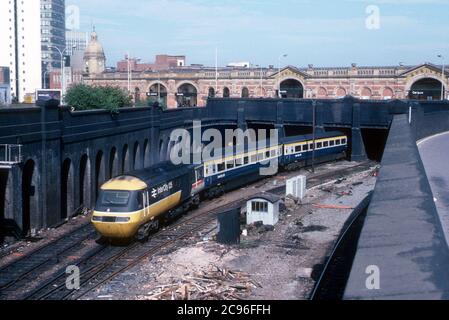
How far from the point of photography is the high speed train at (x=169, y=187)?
70.6 ft

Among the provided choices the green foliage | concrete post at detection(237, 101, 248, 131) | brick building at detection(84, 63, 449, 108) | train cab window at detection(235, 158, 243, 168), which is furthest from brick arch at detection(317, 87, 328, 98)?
train cab window at detection(235, 158, 243, 168)

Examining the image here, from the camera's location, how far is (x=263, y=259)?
68.6 feet

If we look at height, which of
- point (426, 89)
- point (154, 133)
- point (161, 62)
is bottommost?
point (154, 133)

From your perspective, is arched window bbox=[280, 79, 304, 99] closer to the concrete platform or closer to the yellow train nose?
the yellow train nose

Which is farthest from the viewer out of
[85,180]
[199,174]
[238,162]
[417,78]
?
[417,78]

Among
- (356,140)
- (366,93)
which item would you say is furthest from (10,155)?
(366,93)

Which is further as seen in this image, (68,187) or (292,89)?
(292,89)

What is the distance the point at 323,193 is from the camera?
3550 centimetres

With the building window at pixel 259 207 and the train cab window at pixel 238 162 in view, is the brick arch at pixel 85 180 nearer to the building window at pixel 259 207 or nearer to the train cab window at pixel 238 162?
the train cab window at pixel 238 162

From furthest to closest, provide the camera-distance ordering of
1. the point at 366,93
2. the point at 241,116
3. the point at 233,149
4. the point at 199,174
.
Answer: the point at 366,93, the point at 241,116, the point at 233,149, the point at 199,174

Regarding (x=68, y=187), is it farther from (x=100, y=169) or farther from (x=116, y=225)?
(x=116, y=225)

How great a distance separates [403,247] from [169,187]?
1579 centimetres

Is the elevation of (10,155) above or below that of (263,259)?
above
